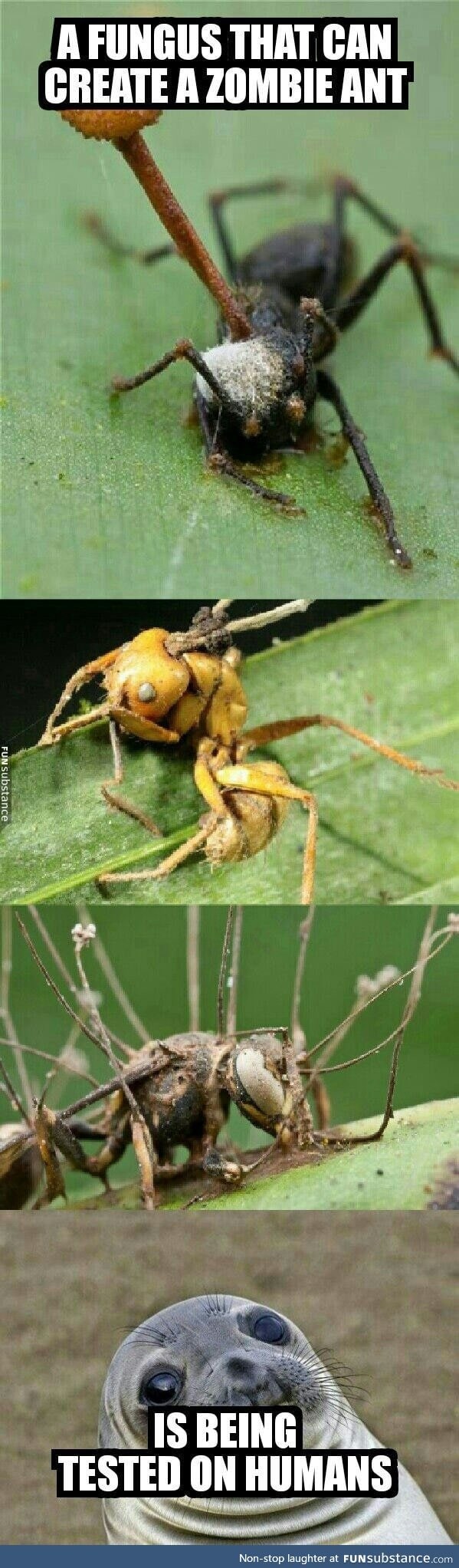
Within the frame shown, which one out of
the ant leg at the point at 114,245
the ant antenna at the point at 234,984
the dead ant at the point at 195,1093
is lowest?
the dead ant at the point at 195,1093

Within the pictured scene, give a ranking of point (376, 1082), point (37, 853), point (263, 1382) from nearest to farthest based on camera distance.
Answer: point (263, 1382) → point (37, 853) → point (376, 1082)

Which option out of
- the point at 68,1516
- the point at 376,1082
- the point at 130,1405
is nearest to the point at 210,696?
the point at 376,1082

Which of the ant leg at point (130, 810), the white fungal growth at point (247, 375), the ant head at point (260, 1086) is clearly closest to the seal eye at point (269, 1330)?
the ant head at point (260, 1086)

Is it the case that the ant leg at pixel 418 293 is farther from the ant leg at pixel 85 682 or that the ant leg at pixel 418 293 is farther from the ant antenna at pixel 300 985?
the ant antenna at pixel 300 985

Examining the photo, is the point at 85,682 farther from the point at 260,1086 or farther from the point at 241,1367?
the point at 241,1367

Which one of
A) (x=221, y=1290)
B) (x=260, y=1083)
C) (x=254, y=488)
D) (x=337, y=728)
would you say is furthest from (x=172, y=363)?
(x=221, y=1290)

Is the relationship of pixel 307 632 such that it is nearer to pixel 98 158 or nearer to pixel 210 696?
pixel 210 696

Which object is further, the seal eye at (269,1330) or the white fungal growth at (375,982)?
the white fungal growth at (375,982)
